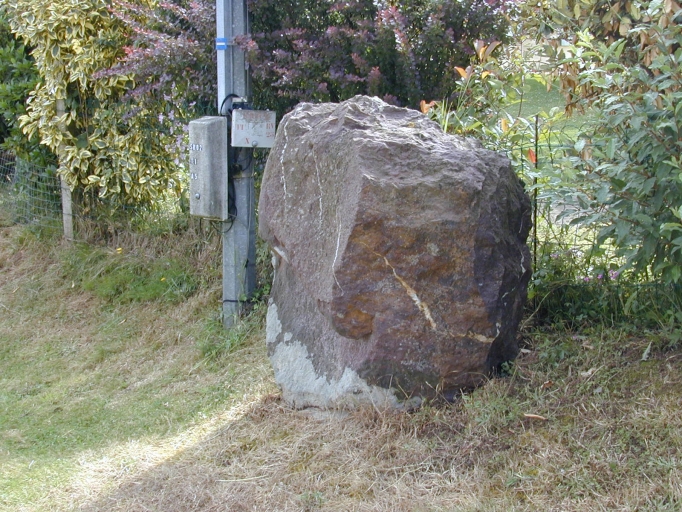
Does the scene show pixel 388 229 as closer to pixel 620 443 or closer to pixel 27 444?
pixel 620 443

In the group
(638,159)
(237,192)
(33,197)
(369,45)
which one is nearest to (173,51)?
(237,192)

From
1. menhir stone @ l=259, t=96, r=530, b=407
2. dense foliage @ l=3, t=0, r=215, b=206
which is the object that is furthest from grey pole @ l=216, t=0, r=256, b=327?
menhir stone @ l=259, t=96, r=530, b=407

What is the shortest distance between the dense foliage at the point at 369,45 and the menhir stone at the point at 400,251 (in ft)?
3.89

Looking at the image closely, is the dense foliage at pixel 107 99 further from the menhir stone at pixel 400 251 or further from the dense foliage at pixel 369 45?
the menhir stone at pixel 400 251

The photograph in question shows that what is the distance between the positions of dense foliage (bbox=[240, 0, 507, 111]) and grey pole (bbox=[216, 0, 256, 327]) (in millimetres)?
140

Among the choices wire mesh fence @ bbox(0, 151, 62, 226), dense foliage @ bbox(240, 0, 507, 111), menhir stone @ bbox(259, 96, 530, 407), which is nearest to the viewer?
menhir stone @ bbox(259, 96, 530, 407)

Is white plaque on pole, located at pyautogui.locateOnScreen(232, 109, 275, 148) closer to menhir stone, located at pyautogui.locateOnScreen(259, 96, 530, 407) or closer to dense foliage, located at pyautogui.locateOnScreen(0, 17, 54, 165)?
menhir stone, located at pyautogui.locateOnScreen(259, 96, 530, 407)

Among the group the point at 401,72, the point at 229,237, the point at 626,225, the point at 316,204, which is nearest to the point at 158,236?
the point at 229,237

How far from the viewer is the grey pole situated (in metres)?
5.68

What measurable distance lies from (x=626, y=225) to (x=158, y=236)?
470 centimetres

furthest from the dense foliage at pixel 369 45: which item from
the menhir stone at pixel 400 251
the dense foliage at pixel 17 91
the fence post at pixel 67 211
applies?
the dense foliage at pixel 17 91

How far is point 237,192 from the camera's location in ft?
19.5

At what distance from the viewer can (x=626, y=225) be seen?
12.3 ft

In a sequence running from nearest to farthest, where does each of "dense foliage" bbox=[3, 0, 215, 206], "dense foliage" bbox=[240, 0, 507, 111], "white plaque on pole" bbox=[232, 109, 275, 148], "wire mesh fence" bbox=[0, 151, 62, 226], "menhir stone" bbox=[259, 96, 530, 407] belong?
"menhir stone" bbox=[259, 96, 530, 407]
"dense foliage" bbox=[240, 0, 507, 111]
"white plaque on pole" bbox=[232, 109, 275, 148]
"dense foliage" bbox=[3, 0, 215, 206]
"wire mesh fence" bbox=[0, 151, 62, 226]
